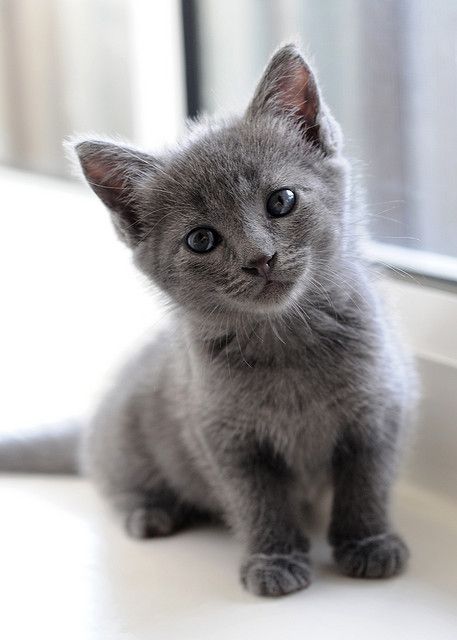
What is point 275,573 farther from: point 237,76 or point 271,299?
point 237,76

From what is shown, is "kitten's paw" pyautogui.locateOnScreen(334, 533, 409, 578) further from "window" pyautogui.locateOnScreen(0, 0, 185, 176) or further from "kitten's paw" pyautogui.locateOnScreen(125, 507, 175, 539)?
"window" pyautogui.locateOnScreen(0, 0, 185, 176)

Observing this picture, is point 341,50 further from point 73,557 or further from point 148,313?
point 73,557

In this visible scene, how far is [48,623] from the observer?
103 centimetres

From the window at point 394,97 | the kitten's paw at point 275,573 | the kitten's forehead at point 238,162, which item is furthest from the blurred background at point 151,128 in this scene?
the kitten's paw at point 275,573

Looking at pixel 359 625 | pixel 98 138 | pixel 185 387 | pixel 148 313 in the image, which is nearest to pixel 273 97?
pixel 98 138

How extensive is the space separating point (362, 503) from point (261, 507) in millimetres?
119

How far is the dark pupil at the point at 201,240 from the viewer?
3.32 ft

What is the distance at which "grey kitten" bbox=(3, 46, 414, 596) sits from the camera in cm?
100

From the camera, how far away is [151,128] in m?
1.75

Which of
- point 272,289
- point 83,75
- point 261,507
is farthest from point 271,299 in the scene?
point 83,75

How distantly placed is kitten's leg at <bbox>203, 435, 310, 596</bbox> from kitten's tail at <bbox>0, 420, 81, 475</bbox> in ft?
1.34

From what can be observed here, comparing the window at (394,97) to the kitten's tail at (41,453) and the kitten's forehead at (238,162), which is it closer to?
the kitten's forehead at (238,162)

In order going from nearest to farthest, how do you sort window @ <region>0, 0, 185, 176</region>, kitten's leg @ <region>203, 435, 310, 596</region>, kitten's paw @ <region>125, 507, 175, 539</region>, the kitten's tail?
kitten's leg @ <region>203, 435, 310, 596</region> < kitten's paw @ <region>125, 507, 175, 539</region> < the kitten's tail < window @ <region>0, 0, 185, 176</region>

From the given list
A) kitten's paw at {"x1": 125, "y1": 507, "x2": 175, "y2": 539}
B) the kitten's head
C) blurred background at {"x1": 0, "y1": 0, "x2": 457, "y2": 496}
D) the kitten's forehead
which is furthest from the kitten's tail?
the kitten's forehead
